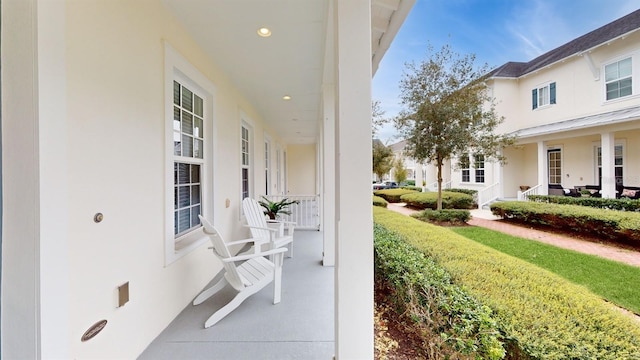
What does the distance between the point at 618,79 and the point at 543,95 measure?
259 cm

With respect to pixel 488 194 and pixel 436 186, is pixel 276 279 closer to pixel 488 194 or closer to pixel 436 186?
pixel 488 194

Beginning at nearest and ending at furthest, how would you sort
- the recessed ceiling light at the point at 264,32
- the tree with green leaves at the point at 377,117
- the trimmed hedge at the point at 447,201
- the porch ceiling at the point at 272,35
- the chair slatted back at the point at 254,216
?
1. the porch ceiling at the point at 272,35
2. the recessed ceiling light at the point at 264,32
3. the chair slatted back at the point at 254,216
4. the trimmed hedge at the point at 447,201
5. the tree with green leaves at the point at 377,117

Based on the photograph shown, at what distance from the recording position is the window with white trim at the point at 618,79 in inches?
317

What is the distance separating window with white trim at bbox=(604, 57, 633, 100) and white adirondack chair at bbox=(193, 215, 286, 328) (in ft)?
40.4

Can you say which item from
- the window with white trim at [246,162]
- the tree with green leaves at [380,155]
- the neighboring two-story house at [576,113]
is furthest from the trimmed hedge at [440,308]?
the tree with green leaves at [380,155]

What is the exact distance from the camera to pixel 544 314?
1.43 meters

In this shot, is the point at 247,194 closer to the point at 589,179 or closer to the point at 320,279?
A: the point at 320,279

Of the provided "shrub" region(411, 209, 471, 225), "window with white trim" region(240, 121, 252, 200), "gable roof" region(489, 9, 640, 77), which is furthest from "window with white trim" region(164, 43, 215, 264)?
"gable roof" region(489, 9, 640, 77)

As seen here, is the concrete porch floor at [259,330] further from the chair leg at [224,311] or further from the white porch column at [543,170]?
the white porch column at [543,170]

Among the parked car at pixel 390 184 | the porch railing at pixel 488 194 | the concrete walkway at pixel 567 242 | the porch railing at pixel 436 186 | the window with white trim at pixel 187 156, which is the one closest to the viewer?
the window with white trim at pixel 187 156

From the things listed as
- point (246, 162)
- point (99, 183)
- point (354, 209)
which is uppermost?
point (246, 162)

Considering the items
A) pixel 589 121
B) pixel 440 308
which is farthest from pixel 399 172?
pixel 440 308

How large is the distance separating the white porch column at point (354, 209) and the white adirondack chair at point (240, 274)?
1.35m

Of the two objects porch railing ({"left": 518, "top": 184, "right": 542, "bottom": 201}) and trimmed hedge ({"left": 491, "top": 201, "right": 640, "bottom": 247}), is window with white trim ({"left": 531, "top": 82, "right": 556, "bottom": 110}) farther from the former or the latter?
trimmed hedge ({"left": 491, "top": 201, "right": 640, "bottom": 247})
